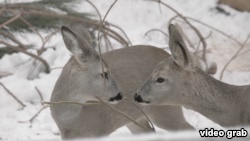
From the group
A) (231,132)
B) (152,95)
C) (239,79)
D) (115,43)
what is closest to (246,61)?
(239,79)

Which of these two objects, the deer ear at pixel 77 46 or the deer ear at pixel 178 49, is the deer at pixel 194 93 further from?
the deer ear at pixel 77 46

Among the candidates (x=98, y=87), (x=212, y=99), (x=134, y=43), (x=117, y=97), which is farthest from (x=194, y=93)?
(x=134, y=43)

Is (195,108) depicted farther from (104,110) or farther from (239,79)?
(239,79)

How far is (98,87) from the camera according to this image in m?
3.59

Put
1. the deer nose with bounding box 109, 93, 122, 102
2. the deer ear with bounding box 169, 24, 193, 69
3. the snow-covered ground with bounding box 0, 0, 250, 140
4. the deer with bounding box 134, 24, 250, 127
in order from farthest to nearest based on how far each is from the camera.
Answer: the snow-covered ground with bounding box 0, 0, 250, 140, the deer nose with bounding box 109, 93, 122, 102, the deer with bounding box 134, 24, 250, 127, the deer ear with bounding box 169, 24, 193, 69

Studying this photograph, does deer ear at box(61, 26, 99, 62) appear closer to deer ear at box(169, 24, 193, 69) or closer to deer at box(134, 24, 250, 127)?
deer at box(134, 24, 250, 127)

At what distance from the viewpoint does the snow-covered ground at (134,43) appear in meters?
4.85

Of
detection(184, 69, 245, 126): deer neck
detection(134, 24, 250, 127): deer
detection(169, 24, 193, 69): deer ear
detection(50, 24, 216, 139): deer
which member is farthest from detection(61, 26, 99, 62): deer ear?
detection(184, 69, 245, 126): deer neck

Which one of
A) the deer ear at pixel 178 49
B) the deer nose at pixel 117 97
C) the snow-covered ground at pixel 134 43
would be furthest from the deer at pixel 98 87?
the deer ear at pixel 178 49

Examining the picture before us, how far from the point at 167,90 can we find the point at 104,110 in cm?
58

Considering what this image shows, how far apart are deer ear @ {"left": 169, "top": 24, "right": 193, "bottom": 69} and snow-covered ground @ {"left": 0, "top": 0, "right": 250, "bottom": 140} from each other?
68 centimetres

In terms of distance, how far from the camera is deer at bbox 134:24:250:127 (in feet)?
11.3

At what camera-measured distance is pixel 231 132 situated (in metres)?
2.09

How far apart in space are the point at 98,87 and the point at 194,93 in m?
0.65
